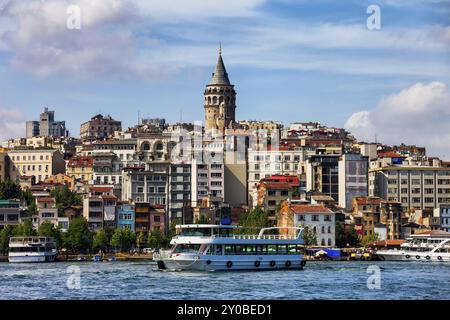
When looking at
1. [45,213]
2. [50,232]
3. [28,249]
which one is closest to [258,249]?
[28,249]

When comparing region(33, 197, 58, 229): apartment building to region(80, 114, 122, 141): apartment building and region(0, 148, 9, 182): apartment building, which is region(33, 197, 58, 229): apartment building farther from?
region(80, 114, 122, 141): apartment building

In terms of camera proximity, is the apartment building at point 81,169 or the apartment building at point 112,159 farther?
the apartment building at point 81,169

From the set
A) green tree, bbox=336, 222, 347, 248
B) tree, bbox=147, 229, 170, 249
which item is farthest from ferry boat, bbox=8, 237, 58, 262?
green tree, bbox=336, 222, 347, 248

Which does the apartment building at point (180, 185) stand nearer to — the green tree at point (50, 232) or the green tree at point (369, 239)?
the green tree at point (369, 239)

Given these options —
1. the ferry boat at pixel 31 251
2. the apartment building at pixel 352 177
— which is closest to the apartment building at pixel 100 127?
the apartment building at pixel 352 177
